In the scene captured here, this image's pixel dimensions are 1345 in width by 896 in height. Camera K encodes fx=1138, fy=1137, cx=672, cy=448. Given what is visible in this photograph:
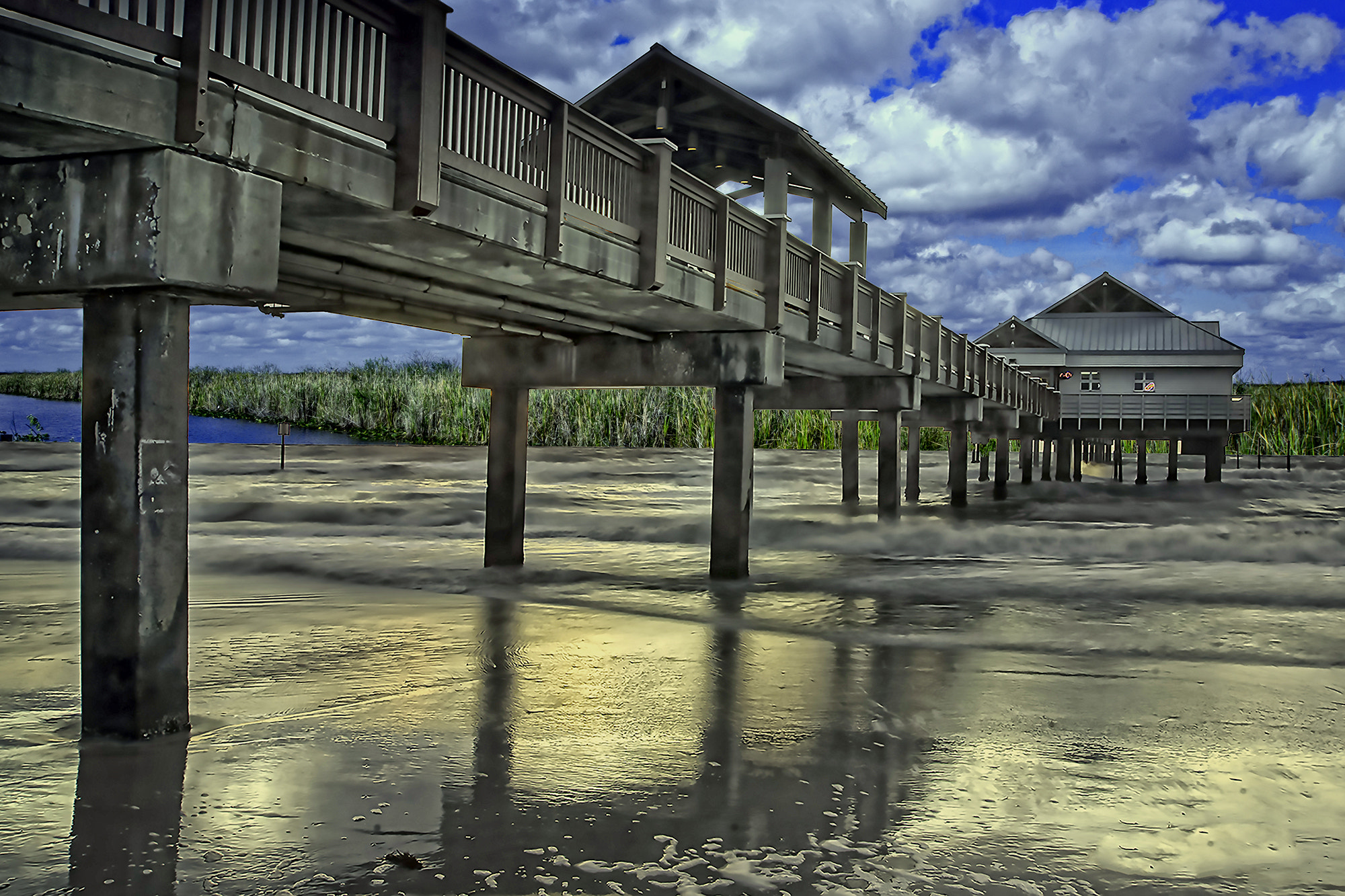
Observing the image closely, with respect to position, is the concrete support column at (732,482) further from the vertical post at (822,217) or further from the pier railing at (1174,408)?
the pier railing at (1174,408)

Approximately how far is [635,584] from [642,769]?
28.1 ft

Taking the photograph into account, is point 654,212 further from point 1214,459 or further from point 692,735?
point 1214,459

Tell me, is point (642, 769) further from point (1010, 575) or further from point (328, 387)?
point (328, 387)

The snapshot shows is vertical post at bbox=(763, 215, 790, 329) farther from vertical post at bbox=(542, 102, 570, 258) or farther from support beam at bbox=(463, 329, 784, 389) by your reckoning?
vertical post at bbox=(542, 102, 570, 258)

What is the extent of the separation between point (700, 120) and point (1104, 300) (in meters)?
37.1

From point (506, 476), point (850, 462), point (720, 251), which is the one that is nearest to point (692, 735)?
point (720, 251)

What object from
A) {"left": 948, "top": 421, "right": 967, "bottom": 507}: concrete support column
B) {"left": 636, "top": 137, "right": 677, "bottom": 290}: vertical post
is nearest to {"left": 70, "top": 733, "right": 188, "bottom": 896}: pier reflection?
{"left": 636, "top": 137, "right": 677, "bottom": 290}: vertical post

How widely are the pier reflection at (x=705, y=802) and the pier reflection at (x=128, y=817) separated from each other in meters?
1.16

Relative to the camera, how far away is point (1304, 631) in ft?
38.2

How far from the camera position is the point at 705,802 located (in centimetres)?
559

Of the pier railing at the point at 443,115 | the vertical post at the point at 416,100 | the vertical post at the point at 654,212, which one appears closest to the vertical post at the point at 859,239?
the pier railing at the point at 443,115

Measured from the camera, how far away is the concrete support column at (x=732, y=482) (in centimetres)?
1445

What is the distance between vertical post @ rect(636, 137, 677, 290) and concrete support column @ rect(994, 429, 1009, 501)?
26.6 meters

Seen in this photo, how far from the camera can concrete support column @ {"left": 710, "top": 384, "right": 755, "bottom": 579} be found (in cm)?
1445
